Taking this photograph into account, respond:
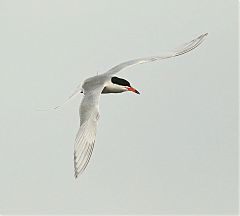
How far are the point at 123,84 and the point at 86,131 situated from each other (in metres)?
1.71

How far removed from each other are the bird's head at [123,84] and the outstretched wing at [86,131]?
2.45 feet

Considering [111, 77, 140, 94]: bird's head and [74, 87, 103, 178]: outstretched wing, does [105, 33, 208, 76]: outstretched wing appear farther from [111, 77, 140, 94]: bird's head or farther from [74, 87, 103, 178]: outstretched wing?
[74, 87, 103, 178]: outstretched wing

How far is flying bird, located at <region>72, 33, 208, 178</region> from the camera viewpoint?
274 inches

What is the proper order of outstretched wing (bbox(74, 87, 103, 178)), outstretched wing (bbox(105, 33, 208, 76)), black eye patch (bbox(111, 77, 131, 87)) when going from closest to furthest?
outstretched wing (bbox(74, 87, 103, 178)), black eye patch (bbox(111, 77, 131, 87)), outstretched wing (bbox(105, 33, 208, 76))

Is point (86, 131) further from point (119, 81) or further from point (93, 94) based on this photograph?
point (119, 81)

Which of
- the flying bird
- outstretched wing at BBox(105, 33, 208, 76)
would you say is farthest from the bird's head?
outstretched wing at BBox(105, 33, 208, 76)

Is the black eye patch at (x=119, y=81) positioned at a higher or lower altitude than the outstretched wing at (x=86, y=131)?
higher

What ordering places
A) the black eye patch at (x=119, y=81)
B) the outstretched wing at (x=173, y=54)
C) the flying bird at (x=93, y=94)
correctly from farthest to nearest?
the outstretched wing at (x=173, y=54) < the black eye patch at (x=119, y=81) < the flying bird at (x=93, y=94)

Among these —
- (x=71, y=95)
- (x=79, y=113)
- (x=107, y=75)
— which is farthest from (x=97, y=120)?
(x=107, y=75)

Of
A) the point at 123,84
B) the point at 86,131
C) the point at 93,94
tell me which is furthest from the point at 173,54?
the point at 86,131

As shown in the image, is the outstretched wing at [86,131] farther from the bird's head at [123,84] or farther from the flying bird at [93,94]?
the bird's head at [123,84]

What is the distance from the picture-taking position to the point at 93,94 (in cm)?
798

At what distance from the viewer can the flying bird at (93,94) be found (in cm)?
697

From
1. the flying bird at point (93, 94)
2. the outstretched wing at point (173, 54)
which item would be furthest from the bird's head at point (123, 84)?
the outstretched wing at point (173, 54)
